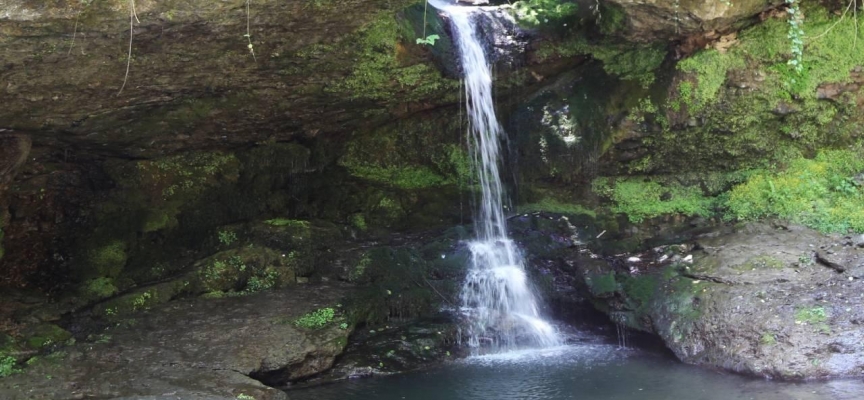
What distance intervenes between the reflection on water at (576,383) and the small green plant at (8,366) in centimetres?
270

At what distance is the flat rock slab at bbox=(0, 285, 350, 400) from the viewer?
20.8 ft

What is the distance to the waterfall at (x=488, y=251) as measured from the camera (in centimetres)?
841

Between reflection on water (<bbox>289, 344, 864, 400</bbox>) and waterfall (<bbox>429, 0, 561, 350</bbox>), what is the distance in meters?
0.40

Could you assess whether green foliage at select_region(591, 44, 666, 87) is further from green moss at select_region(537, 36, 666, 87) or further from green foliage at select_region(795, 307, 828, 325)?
green foliage at select_region(795, 307, 828, 325)

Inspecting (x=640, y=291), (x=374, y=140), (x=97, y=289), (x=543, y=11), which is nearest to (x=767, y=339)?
(x=640, y=291)

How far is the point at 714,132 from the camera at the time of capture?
A: 9.38 meters

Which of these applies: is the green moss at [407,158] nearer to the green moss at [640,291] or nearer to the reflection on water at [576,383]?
the green moss at [640,291]

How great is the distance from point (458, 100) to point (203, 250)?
13.9 feet

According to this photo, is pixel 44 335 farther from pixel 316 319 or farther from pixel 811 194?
pixel 811 194

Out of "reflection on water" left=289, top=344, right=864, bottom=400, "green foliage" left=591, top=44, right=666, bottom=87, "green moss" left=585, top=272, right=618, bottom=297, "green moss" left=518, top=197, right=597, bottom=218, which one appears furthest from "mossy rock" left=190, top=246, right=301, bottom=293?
"green foliage" left=591, top=44, right=666, bottom=87

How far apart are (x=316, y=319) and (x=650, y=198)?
5.05 metres

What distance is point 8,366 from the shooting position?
6.66 metres

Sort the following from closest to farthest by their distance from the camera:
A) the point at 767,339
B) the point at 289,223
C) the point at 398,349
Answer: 1. the point at 767,339
2. the point at 398,349
3. the point at 289,223

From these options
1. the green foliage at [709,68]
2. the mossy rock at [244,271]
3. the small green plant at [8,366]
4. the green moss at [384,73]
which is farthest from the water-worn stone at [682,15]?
the small green plant at [8,366]
